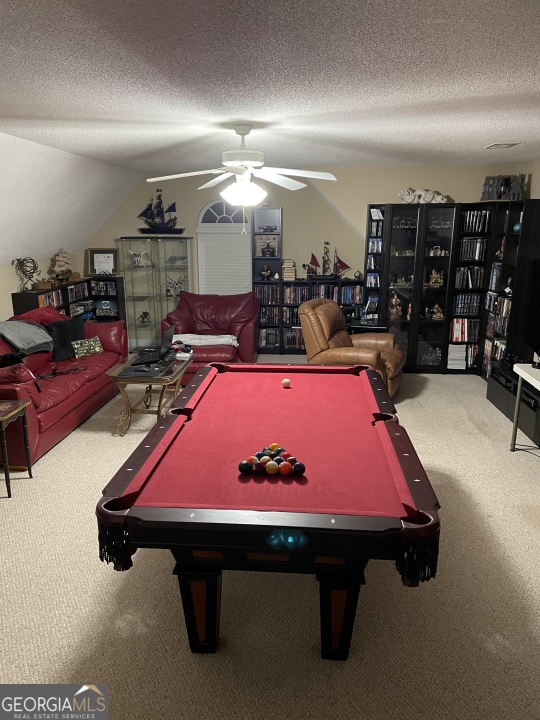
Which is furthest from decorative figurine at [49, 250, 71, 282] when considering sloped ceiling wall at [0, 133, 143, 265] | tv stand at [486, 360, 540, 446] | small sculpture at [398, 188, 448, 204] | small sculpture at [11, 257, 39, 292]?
tv stand at [486, 360, 540, 446]

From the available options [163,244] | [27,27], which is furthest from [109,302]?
[27,27]

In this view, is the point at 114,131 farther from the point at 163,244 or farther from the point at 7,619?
the point at 163,244

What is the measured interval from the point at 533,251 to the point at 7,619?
562 cm

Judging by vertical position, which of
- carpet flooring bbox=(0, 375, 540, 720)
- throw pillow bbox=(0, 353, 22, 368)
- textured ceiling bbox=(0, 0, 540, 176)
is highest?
textured ceiling bbox=(0, 0, 540, 176)

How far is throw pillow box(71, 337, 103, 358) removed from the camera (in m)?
6.31

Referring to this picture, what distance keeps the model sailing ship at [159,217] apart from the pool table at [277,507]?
223 inches

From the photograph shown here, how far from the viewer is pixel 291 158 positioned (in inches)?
246

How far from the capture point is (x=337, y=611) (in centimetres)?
254

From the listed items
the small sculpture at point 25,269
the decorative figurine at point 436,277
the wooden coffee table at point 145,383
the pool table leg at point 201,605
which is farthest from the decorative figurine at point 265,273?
the pool table leg at point 201,605

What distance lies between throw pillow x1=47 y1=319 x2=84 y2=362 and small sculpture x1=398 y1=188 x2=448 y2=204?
448 centimetres

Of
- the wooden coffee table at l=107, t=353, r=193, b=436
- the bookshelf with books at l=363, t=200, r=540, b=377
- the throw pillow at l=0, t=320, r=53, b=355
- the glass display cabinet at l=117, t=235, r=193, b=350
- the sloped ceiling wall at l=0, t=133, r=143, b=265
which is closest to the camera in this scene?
the sloped ceiling wall at l=0, t=133, r=143, b=265

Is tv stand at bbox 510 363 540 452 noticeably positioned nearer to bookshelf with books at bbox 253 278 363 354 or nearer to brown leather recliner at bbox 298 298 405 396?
brown leather recliner at bbox 298 298 405 396

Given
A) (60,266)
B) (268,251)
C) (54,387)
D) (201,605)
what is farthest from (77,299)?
(201,605)

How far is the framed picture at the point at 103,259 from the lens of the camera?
8500mm
